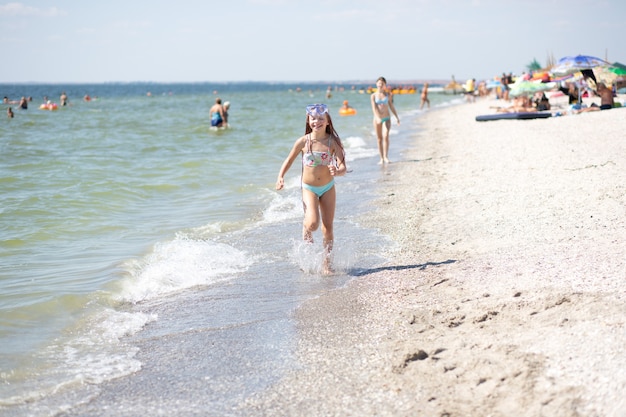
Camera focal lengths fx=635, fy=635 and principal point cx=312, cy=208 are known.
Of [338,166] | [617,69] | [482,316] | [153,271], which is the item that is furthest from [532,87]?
[482,316]

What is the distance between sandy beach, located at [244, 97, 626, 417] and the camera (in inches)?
134

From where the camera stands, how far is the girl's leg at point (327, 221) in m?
6.27

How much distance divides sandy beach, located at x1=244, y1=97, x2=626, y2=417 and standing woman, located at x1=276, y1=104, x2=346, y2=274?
0.73m

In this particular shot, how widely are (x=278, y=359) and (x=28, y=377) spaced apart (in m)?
1.62

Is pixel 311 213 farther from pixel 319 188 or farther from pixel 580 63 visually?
pixel 580 63

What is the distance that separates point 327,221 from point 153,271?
1.89 metres

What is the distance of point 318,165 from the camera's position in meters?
6.20

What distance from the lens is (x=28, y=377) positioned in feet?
13.5

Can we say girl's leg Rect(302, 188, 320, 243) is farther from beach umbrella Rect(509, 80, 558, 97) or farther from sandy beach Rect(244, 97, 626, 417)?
beach umbrella Rect(509, 80, 558, 97)

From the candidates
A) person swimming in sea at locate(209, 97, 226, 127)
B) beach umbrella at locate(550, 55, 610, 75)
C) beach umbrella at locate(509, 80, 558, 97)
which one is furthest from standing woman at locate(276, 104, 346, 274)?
beach umbrella at locate(509, 80, 558, 97)

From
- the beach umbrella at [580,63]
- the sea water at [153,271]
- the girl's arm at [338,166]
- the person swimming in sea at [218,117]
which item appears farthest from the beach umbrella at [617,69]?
the girl's arm at [338,166]

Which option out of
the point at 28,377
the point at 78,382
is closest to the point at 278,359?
the point at 78,382

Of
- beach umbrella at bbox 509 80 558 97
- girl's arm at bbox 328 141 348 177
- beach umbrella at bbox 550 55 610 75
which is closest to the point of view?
girl's arm at bbox 328 141 348 177

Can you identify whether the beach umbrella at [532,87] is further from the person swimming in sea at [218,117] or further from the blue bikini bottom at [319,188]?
the blue bikini bottom at [319,188]
